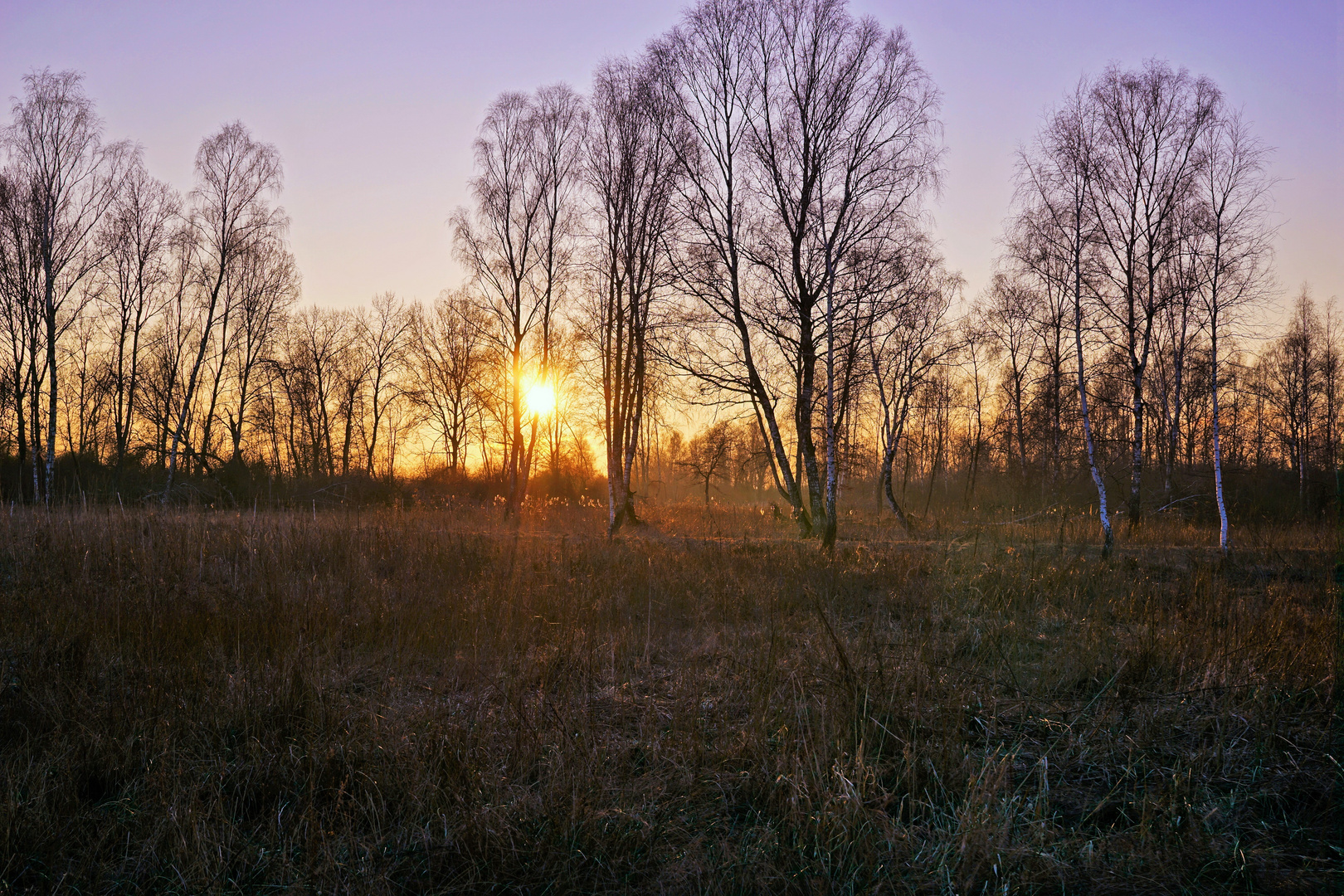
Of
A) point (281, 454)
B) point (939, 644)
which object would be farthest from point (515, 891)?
point (281, 454)

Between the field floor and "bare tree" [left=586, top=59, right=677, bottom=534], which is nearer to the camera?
the field floor

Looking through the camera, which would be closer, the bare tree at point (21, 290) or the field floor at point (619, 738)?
the field floor at point (619, 738)

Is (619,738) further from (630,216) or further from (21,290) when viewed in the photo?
(21,290)

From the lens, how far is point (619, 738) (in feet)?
12.2

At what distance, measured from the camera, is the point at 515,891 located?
2.46m

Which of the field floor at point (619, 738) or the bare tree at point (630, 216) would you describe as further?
the bare tree at point (630, 216)

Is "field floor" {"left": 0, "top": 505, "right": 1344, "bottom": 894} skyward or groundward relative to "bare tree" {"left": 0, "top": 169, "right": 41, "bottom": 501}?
groundward

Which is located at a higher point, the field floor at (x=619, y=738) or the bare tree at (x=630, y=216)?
the bare tree at (x=630, y=216)

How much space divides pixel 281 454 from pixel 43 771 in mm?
41893

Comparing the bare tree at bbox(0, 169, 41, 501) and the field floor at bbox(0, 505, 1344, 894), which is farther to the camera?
the bare tree at bbox(0, 169, 41, 501)

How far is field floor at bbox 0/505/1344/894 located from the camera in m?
2.55

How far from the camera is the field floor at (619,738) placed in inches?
101

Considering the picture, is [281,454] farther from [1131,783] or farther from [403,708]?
[1131,783]

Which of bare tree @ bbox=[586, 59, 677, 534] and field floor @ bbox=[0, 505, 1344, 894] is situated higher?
bare tree @ bbox=[586, 59, 677, 534]
